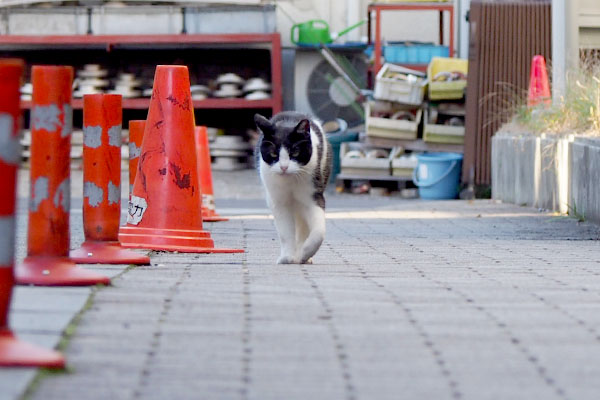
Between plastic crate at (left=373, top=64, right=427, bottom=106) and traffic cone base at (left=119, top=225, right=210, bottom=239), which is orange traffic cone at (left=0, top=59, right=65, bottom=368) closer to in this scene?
traffic cone base at (left=119, top=225, right=210, bottom=239)

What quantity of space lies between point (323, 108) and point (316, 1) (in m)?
2.12

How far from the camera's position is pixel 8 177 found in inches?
144

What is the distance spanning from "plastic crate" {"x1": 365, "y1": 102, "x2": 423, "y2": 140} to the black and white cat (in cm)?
1197

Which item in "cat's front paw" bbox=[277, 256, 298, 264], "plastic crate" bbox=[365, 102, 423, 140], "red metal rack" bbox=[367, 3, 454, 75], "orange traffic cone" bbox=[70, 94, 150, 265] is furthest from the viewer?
"red metal rack" bbox=[367, 3, 454, 75]

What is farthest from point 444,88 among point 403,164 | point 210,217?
point 210,217

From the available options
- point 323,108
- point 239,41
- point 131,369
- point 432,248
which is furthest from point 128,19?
point 131,369

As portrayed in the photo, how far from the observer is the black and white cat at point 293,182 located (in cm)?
671

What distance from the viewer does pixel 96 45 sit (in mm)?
22250

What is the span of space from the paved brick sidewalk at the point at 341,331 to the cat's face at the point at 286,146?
575 millimetres

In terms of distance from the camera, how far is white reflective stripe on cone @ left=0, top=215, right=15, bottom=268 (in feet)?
12.0

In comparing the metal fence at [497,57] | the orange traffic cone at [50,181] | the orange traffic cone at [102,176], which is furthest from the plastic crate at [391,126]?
the orange traffic cone at [50,181]

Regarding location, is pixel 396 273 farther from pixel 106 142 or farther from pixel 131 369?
pixel 131 369

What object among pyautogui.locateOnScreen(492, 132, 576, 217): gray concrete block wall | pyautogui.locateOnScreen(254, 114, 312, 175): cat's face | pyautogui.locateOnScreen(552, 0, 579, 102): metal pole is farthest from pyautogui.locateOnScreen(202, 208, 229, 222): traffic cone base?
pyautogui.locateOnScreen(254, 114, 312, 175): cat's face

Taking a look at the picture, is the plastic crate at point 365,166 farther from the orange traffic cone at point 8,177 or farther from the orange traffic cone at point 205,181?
the orange traffic cone at point 8,177
